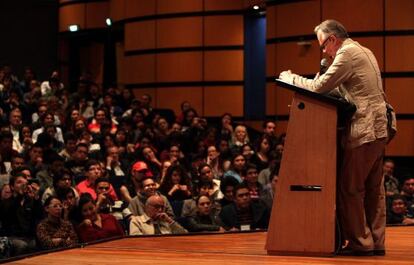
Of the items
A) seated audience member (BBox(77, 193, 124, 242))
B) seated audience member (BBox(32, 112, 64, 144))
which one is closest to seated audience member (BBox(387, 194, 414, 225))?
seated audience member (BBox(77, 193, 124, 242))

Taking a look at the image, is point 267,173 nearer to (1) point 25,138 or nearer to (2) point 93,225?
(1) point 25,138

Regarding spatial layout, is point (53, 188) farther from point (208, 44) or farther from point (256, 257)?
point (208, 44)

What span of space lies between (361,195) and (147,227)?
86.1 inches

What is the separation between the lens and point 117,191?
729cm

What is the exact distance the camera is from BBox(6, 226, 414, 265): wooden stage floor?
3.78m

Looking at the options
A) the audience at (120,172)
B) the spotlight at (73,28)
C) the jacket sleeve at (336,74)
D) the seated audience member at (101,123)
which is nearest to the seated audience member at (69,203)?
the audience at (120,172)

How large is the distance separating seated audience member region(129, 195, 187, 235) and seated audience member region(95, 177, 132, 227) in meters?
0.30

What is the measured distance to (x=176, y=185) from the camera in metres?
7.39

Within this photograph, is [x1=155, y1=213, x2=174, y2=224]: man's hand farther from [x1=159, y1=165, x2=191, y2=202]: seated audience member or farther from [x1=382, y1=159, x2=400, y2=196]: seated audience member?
[x1=382, y1=159, x2=400, y2=196]: seated audience member

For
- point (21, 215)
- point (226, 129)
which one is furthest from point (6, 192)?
point (226, 129)

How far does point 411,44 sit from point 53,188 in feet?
16.0

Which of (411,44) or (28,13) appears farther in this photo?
(28,13)

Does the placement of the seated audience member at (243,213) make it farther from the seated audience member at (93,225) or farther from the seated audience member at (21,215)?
the seated audience member at (21,215)

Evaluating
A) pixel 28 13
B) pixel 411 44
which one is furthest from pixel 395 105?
pixel 28 13
